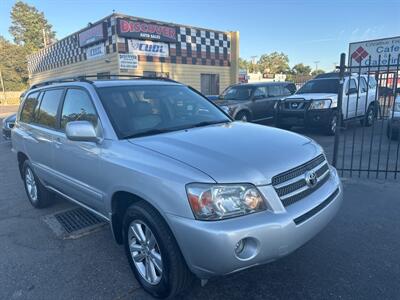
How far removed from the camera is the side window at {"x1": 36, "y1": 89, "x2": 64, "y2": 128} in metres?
3.62

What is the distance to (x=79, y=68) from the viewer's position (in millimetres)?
18672

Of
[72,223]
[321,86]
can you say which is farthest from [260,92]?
[72,223]

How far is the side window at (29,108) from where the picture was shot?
423 cm

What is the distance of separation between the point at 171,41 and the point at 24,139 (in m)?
13.4

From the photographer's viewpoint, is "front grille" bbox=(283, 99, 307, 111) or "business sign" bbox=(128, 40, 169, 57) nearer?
"front grille" bbox=(283, 99, 307, 111)

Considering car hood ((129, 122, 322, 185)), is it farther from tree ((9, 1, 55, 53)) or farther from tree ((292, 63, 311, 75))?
tree ((292, 63, 311, 75))

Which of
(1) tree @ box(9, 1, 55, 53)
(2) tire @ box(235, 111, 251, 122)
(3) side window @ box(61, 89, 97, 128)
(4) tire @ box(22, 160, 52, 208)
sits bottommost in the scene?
(4) tire @ box(22, 160, 52, 208)

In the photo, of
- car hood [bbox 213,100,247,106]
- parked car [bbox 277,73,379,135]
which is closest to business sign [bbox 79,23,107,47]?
car hood [bbox 213,100,247,106]

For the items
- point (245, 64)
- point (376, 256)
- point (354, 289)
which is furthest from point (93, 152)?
point (245, 64)

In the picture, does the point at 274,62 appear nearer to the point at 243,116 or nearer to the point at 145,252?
the point at 243,116

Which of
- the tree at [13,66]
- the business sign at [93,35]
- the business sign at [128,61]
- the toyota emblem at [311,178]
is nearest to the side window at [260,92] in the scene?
the business sign at [128,61]

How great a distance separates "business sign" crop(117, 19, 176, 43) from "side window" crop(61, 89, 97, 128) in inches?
483

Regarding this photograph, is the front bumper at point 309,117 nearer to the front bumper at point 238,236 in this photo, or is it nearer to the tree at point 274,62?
the front bumper at point 238,236

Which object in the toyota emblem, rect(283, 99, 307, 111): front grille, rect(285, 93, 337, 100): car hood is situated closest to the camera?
the toyota emblem
